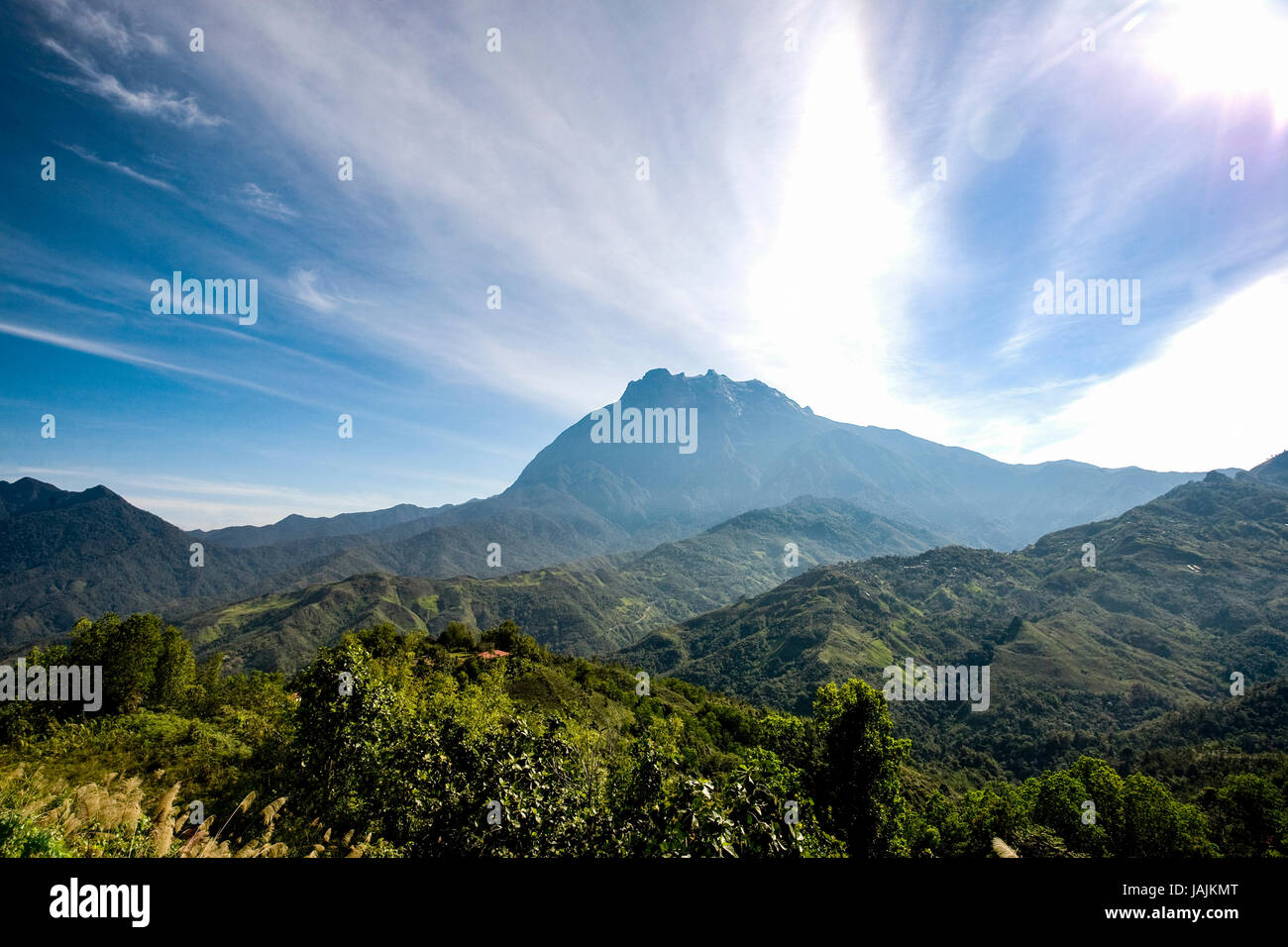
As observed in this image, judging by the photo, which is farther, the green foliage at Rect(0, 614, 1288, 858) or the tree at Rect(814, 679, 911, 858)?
the tree at Rect(814, 679, 911, 858)

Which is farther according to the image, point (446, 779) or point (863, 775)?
point (863, 775)

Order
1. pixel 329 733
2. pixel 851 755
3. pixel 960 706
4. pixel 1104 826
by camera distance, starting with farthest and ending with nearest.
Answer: pixel 960 706 < pixel 1104 826 < pixel 851 755 < pixel 329 733

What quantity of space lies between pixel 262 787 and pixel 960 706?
9260 inches

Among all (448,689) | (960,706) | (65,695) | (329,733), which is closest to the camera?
(329,733)

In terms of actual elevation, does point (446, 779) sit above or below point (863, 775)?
above

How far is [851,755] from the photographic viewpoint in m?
26.8

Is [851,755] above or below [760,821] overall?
below

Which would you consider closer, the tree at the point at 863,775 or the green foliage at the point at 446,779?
the green foliage at the point at 446,779
